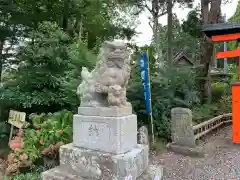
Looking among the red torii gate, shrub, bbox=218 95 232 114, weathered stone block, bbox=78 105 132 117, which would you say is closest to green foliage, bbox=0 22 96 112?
weathered stone block, bbox=78 105 132 117

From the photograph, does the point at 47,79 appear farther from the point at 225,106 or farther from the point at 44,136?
the point at 225,106

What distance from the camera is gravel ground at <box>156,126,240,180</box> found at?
352 centimetres

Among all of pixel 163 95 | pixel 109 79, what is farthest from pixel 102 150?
pixel 163 95

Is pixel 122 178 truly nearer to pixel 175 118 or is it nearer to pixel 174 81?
pixel 175 118

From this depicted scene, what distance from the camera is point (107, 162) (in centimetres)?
253

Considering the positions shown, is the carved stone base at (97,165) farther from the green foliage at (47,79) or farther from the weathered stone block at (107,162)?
the green foliage at (47,79)

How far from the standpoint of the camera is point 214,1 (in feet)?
27.0

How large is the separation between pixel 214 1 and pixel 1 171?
28.0 feet

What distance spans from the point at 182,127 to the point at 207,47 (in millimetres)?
4781

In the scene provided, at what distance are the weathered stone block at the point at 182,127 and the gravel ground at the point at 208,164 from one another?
1.28 ft

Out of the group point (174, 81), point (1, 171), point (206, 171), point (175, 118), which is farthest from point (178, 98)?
point (1, 171)

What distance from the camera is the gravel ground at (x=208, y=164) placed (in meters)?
3.52

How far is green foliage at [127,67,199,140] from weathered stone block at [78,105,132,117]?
2.49m

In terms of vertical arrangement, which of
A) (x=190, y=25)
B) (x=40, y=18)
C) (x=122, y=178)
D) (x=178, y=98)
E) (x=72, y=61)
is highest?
(x=190, y=25)
